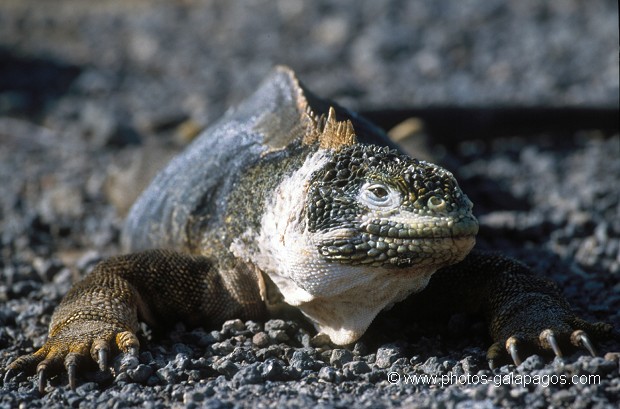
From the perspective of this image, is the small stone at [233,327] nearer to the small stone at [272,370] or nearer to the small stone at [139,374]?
the small stone at [272,370]

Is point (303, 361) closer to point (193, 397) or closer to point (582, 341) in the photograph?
point (193, 397)

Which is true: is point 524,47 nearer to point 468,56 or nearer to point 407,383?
point 468,56

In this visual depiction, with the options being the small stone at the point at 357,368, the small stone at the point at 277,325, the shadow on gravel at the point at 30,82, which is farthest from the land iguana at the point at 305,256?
the shadow on gravel at the point at 30,82

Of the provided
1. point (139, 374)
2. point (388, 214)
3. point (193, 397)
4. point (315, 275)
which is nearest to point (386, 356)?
point (315, 275)

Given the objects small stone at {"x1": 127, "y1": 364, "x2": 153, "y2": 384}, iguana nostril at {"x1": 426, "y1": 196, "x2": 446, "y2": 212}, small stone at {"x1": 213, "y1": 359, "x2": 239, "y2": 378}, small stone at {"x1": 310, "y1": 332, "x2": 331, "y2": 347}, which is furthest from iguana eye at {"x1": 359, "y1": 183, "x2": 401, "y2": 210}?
small stone at {"x1": 127, "y1": 364, "x2": 153, "y2": 384}

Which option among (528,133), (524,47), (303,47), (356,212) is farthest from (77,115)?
(356,212)

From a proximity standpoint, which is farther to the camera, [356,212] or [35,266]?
[35,266]
